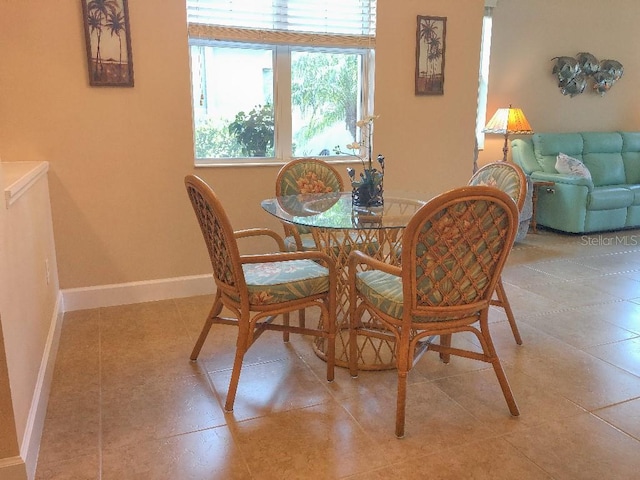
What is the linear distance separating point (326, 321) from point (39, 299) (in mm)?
1324

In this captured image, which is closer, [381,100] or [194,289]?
[194,289]

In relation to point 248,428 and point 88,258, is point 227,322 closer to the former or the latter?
point 248,428

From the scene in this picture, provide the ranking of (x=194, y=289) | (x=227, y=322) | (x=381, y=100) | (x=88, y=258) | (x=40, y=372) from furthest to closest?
(x=381, y=100) < (x=194, y=289) < (x=88, y=258) < (x=227, y=322) < (x=40, y=372)

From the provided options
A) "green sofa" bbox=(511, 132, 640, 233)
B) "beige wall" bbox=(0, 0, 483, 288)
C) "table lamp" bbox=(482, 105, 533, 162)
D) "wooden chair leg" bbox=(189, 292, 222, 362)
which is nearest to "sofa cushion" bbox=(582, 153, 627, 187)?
"green sofa" bbox=(511, 132, 640, 233)

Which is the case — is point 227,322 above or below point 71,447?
above

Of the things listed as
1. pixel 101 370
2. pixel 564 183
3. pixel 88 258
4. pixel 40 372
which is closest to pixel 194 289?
pixel 88 258

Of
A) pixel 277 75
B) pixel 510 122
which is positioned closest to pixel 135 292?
pixel 277 75

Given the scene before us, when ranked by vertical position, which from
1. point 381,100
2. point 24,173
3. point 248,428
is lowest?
point 248,428

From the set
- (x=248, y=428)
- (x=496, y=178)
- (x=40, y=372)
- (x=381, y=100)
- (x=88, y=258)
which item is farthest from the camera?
(x=381, y=100)

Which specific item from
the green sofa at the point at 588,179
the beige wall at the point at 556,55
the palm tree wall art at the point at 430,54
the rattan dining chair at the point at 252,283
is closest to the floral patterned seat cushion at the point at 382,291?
the rattan dining chair at the point at 252,283

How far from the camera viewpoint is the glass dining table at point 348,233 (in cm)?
233

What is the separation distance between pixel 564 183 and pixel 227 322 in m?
4.15

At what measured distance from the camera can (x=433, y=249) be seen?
1841mm

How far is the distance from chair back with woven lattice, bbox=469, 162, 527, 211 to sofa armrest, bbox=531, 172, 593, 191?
9.12 ft
